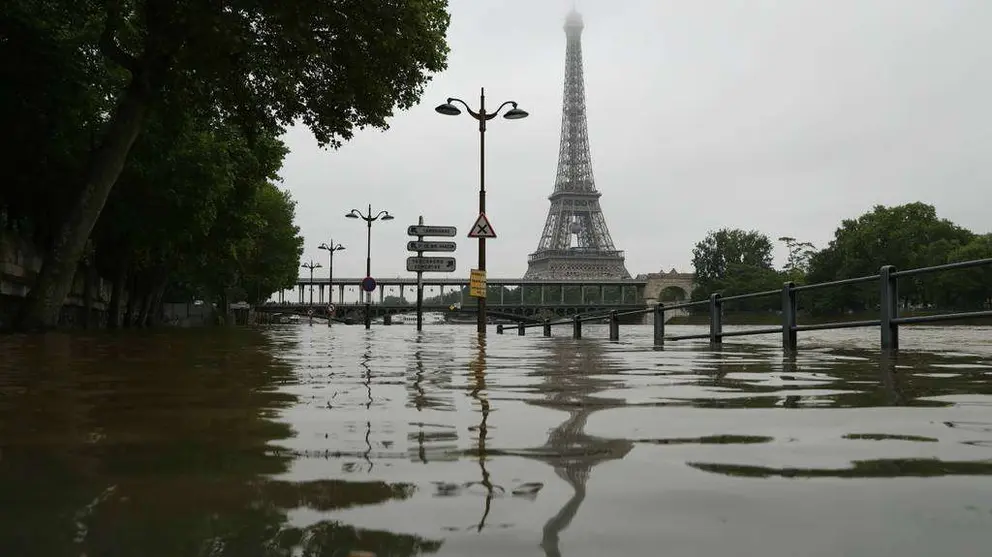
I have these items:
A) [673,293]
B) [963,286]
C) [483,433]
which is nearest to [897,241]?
[963,286]

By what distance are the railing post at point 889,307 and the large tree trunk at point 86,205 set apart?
A: 558 inches

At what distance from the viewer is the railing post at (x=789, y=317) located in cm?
972

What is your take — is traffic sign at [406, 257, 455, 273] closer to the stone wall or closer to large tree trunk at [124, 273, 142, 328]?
the stone wall

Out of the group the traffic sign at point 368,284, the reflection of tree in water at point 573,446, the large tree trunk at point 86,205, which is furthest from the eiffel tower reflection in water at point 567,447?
the traffic sign at point 368,284

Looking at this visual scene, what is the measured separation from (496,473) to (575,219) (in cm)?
11008

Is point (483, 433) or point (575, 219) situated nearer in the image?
point (483, 433)

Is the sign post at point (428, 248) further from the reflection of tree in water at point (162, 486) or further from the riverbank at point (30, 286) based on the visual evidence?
the reflection of tree in water at point (162, 486)

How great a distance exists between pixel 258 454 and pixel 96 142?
73.2 ft

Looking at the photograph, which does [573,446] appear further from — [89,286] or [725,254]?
[725,254]

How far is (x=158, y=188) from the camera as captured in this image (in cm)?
2167

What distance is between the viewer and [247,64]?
607 inches

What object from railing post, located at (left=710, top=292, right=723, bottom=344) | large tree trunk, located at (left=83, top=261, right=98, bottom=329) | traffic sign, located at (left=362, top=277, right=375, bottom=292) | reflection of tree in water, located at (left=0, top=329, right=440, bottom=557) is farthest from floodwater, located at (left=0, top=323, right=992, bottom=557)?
traffic sign, located at (left=362, top=277, right=375, bottom=292)

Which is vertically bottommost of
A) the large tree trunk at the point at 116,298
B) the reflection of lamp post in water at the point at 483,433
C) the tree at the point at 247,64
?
the reflection of lamp post in water at the point at 483,433

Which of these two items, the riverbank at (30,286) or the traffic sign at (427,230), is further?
the traffic sign at (427,230)
